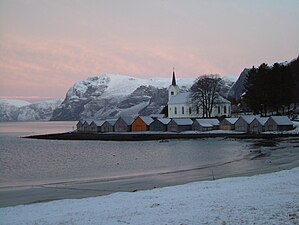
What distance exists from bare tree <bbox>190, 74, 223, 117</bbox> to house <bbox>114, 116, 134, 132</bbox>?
16.5m

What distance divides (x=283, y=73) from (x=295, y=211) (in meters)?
71.2

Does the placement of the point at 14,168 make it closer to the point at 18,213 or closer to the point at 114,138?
the point at 18,213

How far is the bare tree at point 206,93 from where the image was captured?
3728 inches

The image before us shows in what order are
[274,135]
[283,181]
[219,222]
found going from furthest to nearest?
[274,135] → [283,181] → [219,222]

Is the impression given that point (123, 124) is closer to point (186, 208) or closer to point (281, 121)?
point (281, 121)

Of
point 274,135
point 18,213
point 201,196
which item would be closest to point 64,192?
point 18,213

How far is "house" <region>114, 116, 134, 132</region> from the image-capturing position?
91.2 m

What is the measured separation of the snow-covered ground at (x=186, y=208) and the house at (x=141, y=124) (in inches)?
2876

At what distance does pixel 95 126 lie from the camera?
99500 millimetres

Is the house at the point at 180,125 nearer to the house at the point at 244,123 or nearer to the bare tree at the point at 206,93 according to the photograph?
the house at the point at 244,123

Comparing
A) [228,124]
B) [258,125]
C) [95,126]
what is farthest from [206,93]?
[95,126]

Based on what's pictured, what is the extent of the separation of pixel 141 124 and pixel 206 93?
1791cm

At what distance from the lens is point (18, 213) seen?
1239 cm

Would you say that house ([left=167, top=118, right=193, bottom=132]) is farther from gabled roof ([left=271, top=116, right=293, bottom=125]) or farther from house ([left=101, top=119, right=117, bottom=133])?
gabled roof ([left=271, top=116, right=293, bottom=125])
